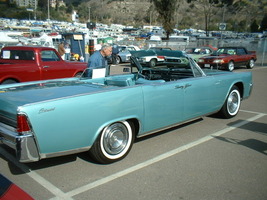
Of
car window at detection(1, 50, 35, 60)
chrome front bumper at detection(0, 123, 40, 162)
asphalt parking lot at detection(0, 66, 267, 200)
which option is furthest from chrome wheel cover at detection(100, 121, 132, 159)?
car window at detection(1, 50, 35, 60)

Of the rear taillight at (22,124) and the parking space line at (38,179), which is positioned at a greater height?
the rear taillight at (22,124)

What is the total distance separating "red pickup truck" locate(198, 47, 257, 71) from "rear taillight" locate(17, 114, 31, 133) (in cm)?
1358

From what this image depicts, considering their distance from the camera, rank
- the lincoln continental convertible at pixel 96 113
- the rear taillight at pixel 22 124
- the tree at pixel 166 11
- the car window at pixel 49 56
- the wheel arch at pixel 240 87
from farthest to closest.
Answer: the tree at pixel 166 11, the car window at pixel 49 56, the wheel arch at pixel 240 87, the lincoln continental convertible at pixel 96 113, the rear taillight at pixel 22 124

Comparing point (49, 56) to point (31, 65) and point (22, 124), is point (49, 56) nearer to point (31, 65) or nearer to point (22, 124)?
point (31, 65)

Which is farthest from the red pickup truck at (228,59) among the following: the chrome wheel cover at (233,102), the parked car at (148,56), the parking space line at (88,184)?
the parking space line at (88,184)

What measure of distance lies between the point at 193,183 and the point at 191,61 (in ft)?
8.36

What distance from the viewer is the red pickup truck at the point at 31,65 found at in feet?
25.3

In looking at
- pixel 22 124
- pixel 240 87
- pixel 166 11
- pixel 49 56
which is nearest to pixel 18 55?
pixel 49 56

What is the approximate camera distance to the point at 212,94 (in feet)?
16.8

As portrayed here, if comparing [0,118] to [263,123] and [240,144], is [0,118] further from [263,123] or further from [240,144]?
[263,123]

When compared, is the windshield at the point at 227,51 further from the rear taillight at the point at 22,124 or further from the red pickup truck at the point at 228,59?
the rear taillight at the point at 22,124

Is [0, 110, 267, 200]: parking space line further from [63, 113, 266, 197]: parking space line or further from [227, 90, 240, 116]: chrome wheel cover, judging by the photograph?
[227, 90, 240, 116]: chrome wheel cover

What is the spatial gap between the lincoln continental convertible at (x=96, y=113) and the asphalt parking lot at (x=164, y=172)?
320 millimetres

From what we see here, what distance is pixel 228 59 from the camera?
52.2 ft
